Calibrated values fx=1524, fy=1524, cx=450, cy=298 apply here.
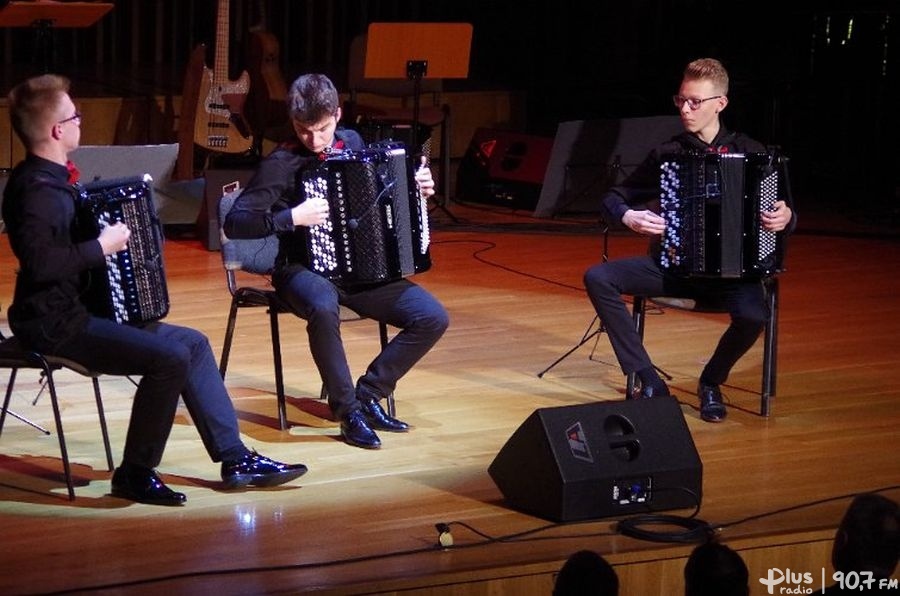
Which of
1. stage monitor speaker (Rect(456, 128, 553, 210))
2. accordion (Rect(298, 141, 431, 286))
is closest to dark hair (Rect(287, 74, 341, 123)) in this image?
accordion (Rect(298, 141, 431, 286))

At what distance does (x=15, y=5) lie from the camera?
8.21 metres

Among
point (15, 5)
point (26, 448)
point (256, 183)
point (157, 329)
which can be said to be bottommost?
point (26, 448)

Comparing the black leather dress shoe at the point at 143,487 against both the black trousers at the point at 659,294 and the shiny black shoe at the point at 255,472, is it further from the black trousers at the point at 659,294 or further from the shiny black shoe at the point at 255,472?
the black trousers at the point at 659,294

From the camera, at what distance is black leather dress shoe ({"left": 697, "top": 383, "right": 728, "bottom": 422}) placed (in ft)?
18.1

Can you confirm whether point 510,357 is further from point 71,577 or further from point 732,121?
point 732,121

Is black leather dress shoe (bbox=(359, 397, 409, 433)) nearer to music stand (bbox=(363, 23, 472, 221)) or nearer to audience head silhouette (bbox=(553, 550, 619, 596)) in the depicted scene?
audience head silhouette (bbox=(553, 550, 619, 596))

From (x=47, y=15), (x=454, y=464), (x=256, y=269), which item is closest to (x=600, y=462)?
(x=454, y=464)

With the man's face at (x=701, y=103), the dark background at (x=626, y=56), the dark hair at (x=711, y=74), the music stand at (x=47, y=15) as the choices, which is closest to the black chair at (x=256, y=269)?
the man's face at (x=701, y=103)

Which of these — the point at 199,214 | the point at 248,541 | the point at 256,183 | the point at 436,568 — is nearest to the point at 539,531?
the point at 436,568

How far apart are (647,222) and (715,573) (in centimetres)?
254

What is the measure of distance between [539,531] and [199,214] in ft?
15.9

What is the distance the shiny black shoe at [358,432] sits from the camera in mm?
5113

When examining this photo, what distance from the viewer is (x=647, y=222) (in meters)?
5.45

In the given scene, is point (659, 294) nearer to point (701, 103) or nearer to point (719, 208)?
point (719, 208)
